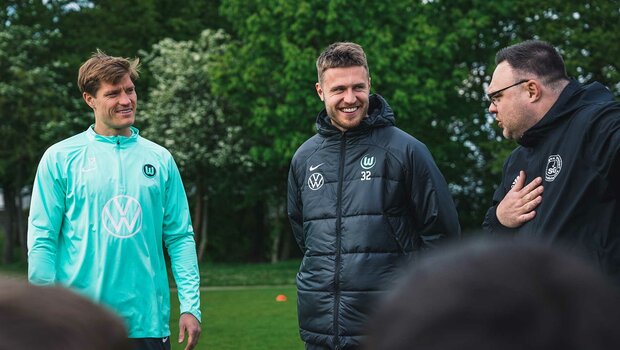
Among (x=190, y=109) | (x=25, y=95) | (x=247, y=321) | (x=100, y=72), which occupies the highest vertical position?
(x=25, y=95)

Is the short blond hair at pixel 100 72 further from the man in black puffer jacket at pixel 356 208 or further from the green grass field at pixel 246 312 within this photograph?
the green grass field at pixel 246 312

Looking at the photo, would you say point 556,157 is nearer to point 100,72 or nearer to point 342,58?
point 342,58

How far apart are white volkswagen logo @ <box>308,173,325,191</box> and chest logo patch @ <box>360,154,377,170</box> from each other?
270mm

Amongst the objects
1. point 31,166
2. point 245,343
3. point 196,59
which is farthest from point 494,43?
point 245,343

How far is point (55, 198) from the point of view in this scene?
5027 millimetres

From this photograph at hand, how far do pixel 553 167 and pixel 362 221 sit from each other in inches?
46.6

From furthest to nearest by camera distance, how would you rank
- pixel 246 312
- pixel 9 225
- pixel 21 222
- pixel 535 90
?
pixel 21 222 → pixel 9 225 → pixel 246 312 → pixel 535 90

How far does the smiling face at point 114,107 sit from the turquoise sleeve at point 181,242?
1.18ft

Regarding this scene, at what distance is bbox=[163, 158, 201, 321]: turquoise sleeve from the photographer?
5.30 m

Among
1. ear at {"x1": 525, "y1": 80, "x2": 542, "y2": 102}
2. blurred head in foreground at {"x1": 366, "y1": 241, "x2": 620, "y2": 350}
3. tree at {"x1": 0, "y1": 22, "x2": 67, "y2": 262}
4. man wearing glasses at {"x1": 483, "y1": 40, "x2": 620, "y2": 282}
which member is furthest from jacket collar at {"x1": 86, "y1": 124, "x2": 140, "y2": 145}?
tree at {"x1": 0, "y1": 22, "x2": 67, "y2": 262}

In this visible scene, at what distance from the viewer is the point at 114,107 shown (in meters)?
5.18

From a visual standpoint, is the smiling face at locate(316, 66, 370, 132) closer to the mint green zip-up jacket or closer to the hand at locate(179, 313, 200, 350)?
the mint green zip-up jacket

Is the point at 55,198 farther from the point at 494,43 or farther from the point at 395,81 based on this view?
the point at 494,43

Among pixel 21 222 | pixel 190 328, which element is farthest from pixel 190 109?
pixel 190 328
